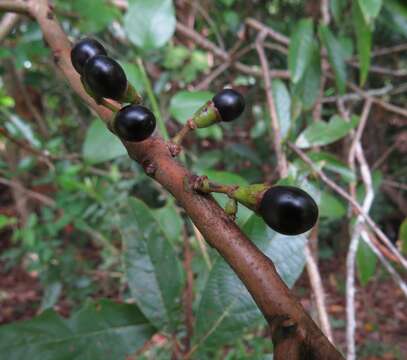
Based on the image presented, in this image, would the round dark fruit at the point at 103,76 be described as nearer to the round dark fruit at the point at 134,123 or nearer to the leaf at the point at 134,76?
the round dark fruit at the point at 134,123

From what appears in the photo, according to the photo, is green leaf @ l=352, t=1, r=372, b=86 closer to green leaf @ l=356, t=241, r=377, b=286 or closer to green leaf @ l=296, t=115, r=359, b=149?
green leaf @ l=296, t=115, r=359, b=149

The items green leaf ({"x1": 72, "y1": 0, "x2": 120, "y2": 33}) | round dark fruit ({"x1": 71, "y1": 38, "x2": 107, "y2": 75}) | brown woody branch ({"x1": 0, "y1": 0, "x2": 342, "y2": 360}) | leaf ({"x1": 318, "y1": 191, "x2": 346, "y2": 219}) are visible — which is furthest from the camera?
green leaf ({"x1": 72, "y1": 0, "x2": 120, "y2": 33})

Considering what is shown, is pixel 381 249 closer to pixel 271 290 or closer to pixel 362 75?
pixel 362 75

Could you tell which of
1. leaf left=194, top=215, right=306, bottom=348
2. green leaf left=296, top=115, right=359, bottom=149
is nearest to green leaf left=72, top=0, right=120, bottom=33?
green leaf left=296, top=115, right=359, bottom=149

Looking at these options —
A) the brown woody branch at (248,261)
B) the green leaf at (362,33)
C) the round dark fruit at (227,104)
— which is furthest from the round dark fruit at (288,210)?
the green leaf at (362,33)

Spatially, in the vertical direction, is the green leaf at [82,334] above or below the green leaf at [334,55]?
below

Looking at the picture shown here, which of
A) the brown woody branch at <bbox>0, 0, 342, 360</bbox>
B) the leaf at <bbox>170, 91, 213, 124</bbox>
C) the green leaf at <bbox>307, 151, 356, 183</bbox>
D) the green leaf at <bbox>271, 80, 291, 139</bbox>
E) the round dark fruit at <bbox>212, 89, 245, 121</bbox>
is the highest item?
the green leaf at <bbox>271, 80, 291, 139</bbox>

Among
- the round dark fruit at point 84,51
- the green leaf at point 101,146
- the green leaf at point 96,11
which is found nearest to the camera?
the round dark fruit at point 84,51
